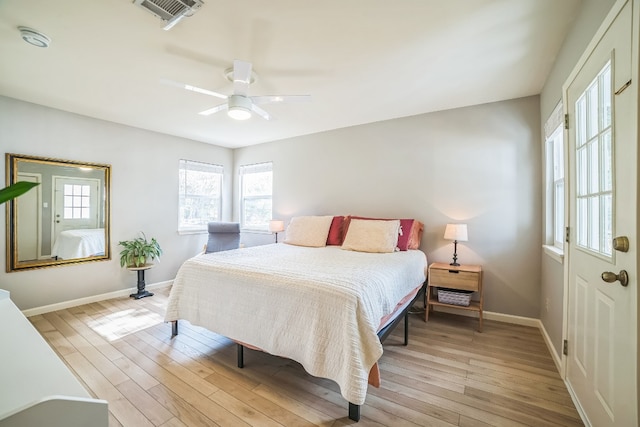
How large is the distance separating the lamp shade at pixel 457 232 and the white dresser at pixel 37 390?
3.01 m

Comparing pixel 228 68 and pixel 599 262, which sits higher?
pixel 228 68

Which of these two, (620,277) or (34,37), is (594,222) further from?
(34,37)

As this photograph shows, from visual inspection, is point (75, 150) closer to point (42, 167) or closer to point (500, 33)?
point (42, 167)

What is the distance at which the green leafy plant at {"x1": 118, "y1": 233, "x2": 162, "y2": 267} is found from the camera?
12.0 ft

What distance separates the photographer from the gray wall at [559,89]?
150cm

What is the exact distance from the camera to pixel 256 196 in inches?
202

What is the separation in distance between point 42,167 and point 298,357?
3.75 meters

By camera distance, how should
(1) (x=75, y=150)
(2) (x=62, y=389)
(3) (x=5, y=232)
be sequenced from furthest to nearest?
(1) (x=75, y=150), (3) (x=5, y=232), (2) (x=62, y=389)

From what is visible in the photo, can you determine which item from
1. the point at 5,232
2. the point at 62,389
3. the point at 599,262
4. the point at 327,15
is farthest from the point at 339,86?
the point at 5,232

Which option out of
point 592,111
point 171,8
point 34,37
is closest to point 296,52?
point 171,8

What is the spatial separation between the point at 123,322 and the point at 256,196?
2826 millimetres

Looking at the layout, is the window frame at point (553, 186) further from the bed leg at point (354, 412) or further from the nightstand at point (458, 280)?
the bed leg at point (354, 412)

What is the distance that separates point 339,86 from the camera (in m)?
2.67

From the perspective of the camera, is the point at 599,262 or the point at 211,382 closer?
the point at 599,262
